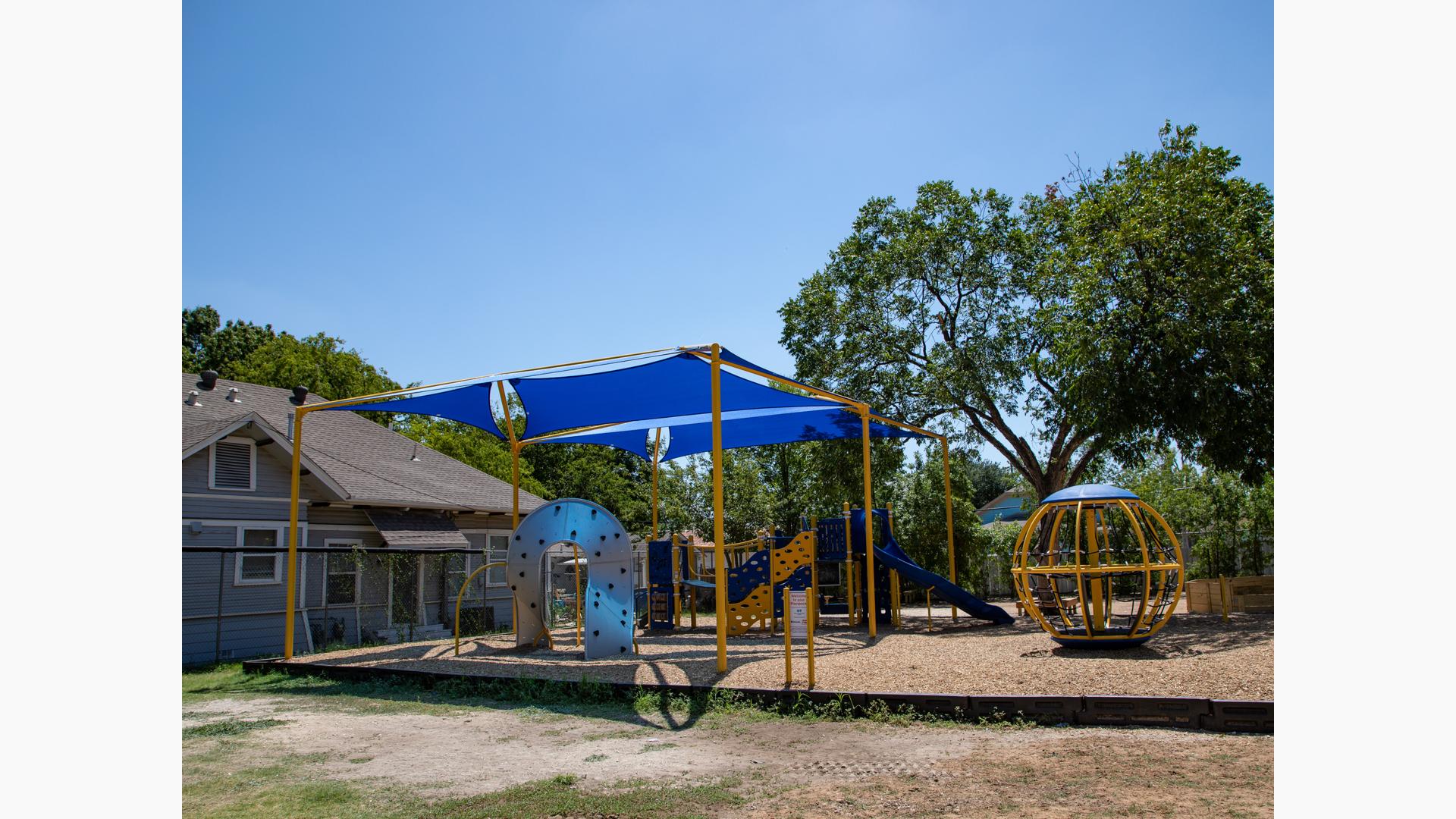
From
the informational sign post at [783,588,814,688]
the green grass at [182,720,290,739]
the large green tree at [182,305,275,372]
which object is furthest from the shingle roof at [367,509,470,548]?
the large green tree at [182,305,275,372]

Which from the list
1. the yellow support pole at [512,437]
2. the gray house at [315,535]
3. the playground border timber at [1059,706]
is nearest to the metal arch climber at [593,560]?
the yellow support pole at [512,437]

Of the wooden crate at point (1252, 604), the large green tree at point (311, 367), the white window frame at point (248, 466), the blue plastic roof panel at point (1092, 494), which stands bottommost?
the wooden crate at point (1252, 604)

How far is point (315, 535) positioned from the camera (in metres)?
17.0

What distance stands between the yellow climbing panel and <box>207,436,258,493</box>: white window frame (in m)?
8.47

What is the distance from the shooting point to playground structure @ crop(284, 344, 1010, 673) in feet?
37.9

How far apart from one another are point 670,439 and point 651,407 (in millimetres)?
3518

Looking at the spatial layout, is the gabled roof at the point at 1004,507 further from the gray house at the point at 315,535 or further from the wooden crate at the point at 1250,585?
the gray house at the point at 315,535

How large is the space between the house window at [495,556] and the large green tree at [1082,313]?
26.1 ft

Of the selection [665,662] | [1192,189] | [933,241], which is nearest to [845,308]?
[933,241]

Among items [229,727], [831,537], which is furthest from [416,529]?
[229,727]

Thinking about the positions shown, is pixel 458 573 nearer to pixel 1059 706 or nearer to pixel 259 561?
pixel 259 561

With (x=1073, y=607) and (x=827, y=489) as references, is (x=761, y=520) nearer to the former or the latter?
(x=827, y=489)

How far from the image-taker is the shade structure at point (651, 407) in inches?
471

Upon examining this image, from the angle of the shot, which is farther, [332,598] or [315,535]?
[315,535]
